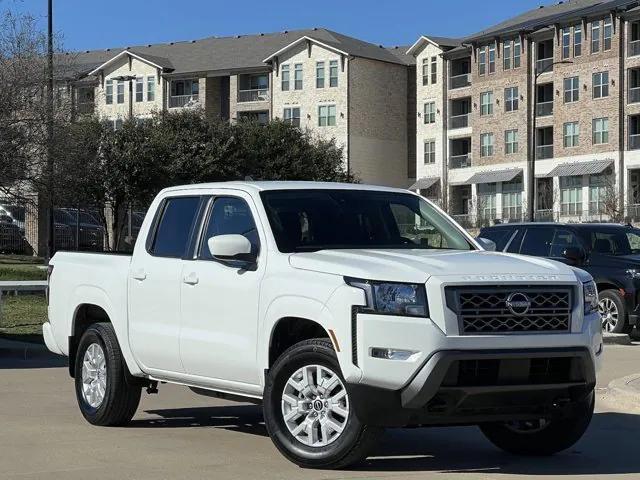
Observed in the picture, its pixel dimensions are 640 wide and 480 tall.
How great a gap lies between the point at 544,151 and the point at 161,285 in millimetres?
75000

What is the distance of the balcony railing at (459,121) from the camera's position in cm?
8981

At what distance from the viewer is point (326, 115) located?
95.8 m

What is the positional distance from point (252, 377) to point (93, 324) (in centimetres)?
241

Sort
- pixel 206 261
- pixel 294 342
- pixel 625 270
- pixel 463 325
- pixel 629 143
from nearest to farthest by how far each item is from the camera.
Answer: pixel 463 325, pixel 294 342, pixel 206 261, pixel 625 270, pixel 629 143

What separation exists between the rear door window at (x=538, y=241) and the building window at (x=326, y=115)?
7368cm

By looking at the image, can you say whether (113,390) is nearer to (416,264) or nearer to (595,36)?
(416,264)

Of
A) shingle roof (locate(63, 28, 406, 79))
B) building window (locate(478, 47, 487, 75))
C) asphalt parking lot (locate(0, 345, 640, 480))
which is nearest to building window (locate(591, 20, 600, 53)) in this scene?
building window (locate(478, 47, 487, 75))

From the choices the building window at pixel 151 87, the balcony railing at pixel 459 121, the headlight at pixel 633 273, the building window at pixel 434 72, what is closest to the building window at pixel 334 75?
the building window at pixel 434 72

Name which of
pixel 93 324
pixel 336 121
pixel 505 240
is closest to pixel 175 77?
pixel 336 121

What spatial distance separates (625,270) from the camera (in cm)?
2173

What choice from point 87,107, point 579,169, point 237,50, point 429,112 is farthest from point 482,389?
point 237,50

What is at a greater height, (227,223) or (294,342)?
(227,223)

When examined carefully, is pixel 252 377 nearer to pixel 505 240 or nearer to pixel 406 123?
pixel 505 240

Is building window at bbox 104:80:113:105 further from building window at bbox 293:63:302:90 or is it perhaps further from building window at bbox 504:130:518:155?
building window at bbox 504:130:518:155
